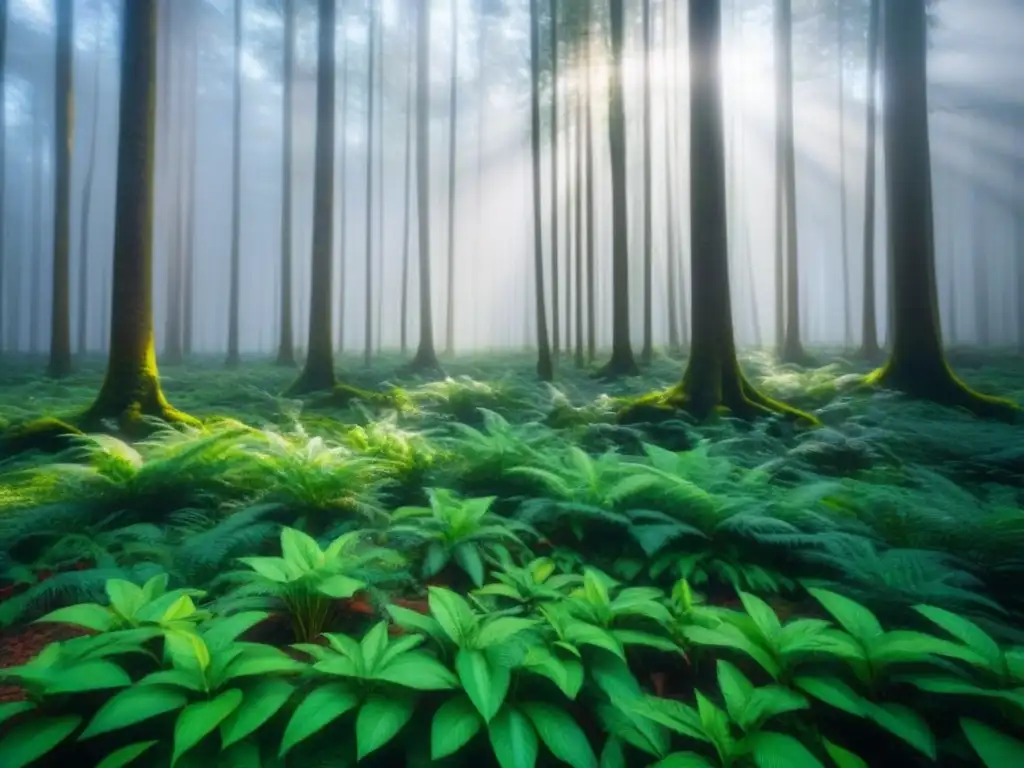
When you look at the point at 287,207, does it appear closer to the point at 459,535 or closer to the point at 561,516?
the point at 561,516

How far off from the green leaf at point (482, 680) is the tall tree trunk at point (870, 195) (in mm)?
20772

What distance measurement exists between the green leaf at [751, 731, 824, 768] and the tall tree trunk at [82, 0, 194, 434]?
26.5 feet

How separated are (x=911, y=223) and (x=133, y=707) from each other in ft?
37.9

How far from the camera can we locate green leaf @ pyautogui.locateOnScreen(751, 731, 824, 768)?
200cm

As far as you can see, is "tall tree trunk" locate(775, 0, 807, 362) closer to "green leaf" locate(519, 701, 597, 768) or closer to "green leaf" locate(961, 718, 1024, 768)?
"green leaf" locate(961, 718, 1024, 768)

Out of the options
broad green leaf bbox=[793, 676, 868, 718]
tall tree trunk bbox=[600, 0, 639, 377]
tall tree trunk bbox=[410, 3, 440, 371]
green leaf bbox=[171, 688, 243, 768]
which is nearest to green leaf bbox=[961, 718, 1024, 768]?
broad green leaf bbox=[793, 676, 868, 718]

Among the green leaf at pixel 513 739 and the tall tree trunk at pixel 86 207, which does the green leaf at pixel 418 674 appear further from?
the tall tree trunk at pixel 86 207

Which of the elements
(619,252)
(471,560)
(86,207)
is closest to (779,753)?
(471,560)

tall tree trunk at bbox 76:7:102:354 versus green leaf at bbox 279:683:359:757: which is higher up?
tall tree trunk at bbox 76:7:102:354

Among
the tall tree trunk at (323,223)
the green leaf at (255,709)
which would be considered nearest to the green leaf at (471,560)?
the green leaf at (255,709)

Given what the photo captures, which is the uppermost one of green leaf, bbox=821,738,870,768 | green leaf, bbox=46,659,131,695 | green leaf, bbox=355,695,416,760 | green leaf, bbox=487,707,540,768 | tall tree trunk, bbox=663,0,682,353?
tall tree trunk, bbox=663,0,682,353

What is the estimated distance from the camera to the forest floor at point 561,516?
3.36m

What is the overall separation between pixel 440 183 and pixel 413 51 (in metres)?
13.2

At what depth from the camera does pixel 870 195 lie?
19.4 m
